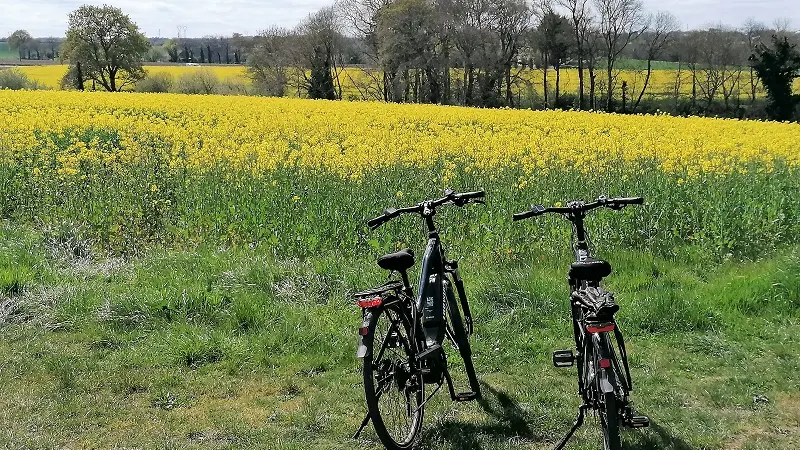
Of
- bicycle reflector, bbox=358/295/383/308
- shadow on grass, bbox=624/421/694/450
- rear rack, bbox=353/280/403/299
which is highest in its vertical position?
rear rack, bbox=353/280/403/299

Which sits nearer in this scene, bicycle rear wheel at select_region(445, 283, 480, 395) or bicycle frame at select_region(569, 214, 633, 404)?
bicycle frame at select_region(569, 214, 633, 404)

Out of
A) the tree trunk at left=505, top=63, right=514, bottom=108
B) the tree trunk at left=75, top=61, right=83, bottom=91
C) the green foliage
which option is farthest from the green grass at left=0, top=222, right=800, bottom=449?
the green foliage

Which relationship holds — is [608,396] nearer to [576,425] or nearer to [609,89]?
[576,425]

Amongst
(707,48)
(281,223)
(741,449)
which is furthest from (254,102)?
(707,48)

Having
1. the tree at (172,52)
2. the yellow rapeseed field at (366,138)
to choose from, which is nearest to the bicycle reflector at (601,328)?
the yellow rapeseed field at (366,138)

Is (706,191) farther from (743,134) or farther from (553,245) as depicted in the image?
(743,134)

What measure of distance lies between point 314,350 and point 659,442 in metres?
2.59

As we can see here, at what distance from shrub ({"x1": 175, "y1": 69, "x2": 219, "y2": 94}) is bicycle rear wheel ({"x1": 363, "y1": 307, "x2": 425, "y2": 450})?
161 feet

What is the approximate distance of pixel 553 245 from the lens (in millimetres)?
8133

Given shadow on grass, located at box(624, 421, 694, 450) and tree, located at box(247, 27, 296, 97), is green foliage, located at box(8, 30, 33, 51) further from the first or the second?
shadow on grass, located at box(624, 421, 694, 450)

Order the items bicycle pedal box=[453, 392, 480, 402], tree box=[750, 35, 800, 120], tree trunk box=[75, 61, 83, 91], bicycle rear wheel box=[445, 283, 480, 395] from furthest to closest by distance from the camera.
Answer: tree trunk box=[75, 61, 83, 91], tree box=[750, 35, 800, 120], bicycle rear wheel box=[445, 283, 480, 395], bicycle pedal box=[453, 392, 480, 402]

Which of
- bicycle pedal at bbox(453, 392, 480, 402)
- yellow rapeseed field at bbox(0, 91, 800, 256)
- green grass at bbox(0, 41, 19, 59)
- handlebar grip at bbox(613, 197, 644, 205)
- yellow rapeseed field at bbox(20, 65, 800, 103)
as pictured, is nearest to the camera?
handlebar grip at bbox(613, 197, 644, 205)

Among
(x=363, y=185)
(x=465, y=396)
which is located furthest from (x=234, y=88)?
(x=465, y=396)

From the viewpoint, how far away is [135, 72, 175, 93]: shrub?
51450mm
